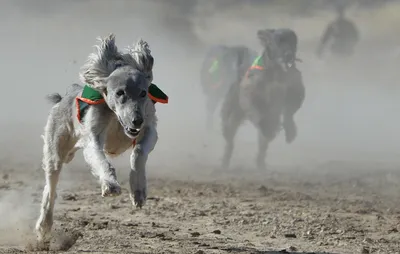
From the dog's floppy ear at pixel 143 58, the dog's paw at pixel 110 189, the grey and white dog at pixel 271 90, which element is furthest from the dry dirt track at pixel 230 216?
the grey and white dog at pixel 271 90

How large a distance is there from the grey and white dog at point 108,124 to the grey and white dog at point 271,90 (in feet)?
24.2

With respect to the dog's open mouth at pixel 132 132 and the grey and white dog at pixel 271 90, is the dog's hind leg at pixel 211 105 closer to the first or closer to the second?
the grey and white dog at pixel 271 90

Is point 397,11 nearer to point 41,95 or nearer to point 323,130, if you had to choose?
point 323,130

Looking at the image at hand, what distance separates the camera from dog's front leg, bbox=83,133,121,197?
260 inches

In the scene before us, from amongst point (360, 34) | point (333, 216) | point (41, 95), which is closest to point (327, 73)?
point (360, 34)

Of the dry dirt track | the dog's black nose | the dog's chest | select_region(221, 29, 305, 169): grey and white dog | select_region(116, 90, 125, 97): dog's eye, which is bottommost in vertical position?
the dry dirt track

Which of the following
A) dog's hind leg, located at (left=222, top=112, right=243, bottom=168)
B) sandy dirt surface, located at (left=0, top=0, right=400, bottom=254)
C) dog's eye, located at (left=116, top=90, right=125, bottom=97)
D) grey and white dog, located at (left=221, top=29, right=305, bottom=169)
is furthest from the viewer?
dog's hind leg, located at (left=222, top=112, right=243, bottom=168)

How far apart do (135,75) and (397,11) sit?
1431 centimetres

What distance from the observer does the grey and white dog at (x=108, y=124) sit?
22.8ft

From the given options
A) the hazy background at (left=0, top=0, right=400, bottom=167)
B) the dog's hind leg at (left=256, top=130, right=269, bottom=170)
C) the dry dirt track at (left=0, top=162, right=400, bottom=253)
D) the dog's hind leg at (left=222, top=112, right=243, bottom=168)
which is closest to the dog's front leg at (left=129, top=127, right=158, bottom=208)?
the dry dirt track at (left=0, top=162, right=400, bottom=253)

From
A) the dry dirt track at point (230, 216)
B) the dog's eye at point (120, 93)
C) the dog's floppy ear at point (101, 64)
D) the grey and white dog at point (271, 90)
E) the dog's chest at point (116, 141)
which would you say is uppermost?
the grey and white dog at point (271, 90)

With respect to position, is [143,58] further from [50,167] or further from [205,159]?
[205,159]

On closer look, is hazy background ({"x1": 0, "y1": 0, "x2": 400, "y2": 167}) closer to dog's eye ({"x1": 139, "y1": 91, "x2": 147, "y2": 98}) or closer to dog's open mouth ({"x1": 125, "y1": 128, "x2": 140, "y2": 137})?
dog's eye ({"x1": 139, "y1": 91, "x2": 147, "y2": 98})

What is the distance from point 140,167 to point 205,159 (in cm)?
913
